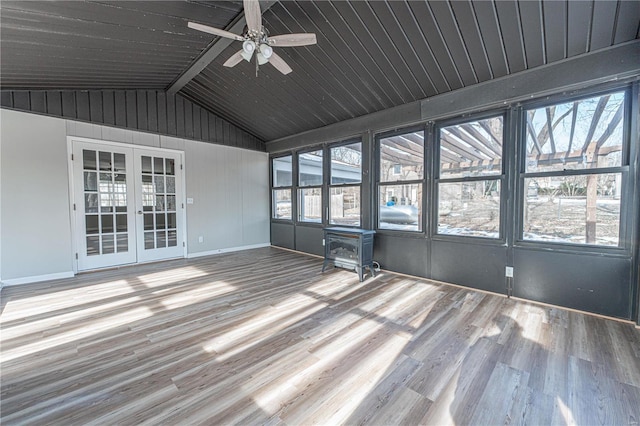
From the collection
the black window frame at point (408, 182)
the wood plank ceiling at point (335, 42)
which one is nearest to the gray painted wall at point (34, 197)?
the wood plank ceiling at point (335, 42)

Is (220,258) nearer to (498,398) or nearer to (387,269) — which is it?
(387,269)

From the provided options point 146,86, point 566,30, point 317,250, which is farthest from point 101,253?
point 566,30

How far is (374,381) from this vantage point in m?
1.74

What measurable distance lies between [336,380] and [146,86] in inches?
211

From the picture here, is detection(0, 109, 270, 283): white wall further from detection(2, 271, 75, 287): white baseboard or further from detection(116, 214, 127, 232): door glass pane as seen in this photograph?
detection(116, 214, 127, 232): door glass pane

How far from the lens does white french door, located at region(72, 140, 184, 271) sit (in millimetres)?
4309

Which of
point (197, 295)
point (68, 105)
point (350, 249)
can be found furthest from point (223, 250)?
point (68, 105)

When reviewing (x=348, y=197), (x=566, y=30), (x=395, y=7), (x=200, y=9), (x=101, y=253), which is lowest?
(x=101, y=253)

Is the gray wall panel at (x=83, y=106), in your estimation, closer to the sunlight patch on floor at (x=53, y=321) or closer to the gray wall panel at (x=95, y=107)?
the gray wall panel at (x=95, y=107)

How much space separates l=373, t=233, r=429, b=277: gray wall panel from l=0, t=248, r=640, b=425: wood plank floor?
0.65m

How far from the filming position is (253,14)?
2330 mm

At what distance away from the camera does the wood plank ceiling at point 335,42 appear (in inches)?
95.0

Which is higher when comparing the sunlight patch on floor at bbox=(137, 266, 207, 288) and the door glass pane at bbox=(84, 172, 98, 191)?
the door glass pane at bbox=(84, 172, 98, 191)

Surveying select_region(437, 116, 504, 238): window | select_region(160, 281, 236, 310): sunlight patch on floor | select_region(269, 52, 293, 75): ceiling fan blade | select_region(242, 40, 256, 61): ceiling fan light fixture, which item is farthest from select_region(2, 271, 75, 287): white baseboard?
select_region(437, 116, 504, 238): window
